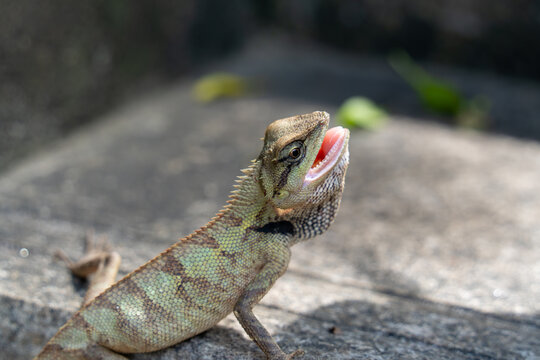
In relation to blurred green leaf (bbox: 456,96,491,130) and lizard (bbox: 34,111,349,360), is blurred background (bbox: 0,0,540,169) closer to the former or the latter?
blurred green leaf (bbox: 456,96,491,130)

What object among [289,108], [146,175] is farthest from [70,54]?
[289,108]

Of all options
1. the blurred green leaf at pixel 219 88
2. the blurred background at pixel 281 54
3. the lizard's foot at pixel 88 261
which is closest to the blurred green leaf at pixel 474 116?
the blurred background at pixel 281 54

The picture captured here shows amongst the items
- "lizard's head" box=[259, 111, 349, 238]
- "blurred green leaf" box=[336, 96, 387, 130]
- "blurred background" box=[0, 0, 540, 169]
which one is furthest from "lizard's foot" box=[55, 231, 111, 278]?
"blurred green leaf" box=[336, 96, 387, 130]

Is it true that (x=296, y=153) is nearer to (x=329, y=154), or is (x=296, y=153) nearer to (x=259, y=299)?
(x=329, y=154)

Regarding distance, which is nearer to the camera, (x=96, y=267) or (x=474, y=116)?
(x=96, y=267)

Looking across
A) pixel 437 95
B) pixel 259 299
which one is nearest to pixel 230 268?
pixel 259 299

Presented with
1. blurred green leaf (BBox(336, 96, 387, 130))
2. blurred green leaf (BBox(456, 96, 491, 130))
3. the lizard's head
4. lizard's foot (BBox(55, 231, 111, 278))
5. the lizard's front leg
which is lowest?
lizard's foot (BBox(55, 231, 111, 278))

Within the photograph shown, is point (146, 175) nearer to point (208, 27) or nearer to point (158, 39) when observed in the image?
point (158, 39)
